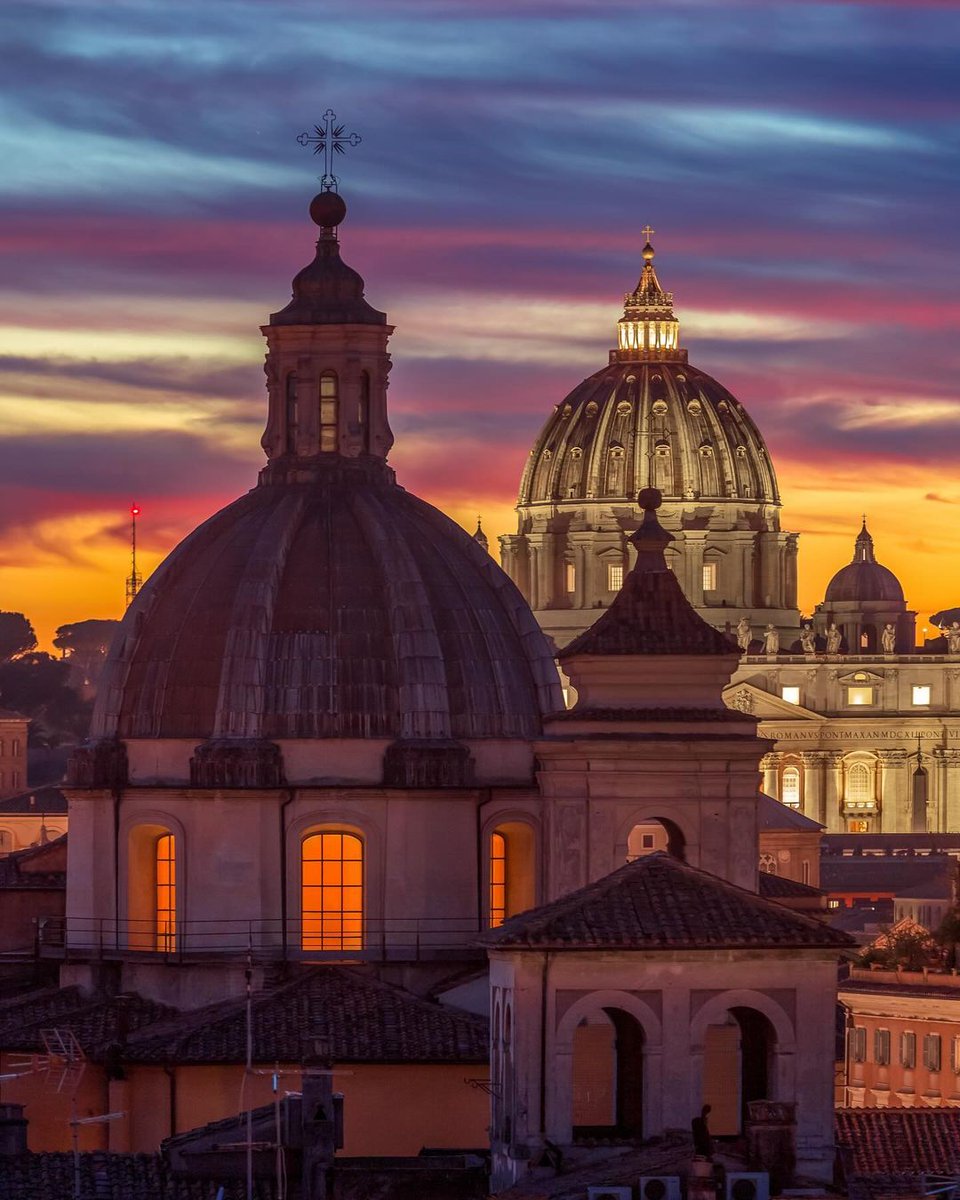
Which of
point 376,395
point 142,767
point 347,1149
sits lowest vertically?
point 347,1149

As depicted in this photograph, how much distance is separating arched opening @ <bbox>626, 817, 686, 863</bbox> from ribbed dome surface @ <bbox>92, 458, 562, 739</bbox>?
8.47ft

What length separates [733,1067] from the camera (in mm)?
62719

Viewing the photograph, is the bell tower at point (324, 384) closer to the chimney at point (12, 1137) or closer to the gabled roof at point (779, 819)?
the chimney at point (12, 1137)

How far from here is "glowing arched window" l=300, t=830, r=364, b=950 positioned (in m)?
80.8

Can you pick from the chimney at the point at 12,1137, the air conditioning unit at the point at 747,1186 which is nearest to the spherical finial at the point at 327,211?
the chimney at the point at 12,1137

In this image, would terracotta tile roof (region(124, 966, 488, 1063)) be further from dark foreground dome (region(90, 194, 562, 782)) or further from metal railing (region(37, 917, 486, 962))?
dark foreground dome (region(90, 194, 562, 782))

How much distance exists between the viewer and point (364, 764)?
8094 centimetres

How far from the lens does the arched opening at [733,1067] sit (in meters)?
62.4

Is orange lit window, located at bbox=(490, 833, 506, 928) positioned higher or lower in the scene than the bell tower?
lower

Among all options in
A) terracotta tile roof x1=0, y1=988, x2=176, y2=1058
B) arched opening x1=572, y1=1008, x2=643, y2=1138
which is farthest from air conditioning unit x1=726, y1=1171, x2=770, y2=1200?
terracotta tile roof x1=0, y1=988, x2=176, y2=1058

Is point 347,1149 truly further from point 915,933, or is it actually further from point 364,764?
point 915,933

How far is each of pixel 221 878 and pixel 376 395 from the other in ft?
29.0

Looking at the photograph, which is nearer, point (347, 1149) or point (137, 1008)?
point (347, 1149)

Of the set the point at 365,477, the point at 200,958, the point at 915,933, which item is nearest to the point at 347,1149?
the point at 200,958
